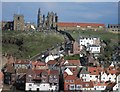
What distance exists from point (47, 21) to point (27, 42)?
525 cm

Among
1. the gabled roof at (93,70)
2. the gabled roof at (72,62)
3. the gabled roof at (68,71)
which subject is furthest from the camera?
the gabled roof at (72,62)

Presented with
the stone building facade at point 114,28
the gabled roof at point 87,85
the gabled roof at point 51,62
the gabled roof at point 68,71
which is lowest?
the gabled roof at point 87,85

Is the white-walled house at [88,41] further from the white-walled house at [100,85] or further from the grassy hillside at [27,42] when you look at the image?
the white-walled house at [100,85]

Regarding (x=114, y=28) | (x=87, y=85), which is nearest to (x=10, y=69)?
(x=87, y=85)

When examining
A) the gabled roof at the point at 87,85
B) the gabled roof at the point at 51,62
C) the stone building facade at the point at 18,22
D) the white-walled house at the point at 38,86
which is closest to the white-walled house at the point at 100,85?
the gabled roof at the point at 87,85

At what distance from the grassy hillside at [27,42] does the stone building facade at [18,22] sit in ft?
3.69

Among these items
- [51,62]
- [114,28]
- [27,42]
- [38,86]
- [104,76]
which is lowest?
[38,86]

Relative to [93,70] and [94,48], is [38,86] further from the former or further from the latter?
[94,48]

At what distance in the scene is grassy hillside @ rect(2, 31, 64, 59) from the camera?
15.5 m

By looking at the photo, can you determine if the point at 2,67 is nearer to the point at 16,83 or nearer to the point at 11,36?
the point at 16,83

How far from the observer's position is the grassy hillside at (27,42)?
15.5m

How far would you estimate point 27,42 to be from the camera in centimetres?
1750

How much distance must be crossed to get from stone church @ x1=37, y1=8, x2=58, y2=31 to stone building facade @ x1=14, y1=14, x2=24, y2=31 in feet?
4.50

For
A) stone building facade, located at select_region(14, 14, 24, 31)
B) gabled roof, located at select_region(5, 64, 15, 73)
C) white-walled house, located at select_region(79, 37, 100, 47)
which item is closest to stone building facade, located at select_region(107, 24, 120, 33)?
stone building facade, located at select_region(14, 14, 24, 31)
